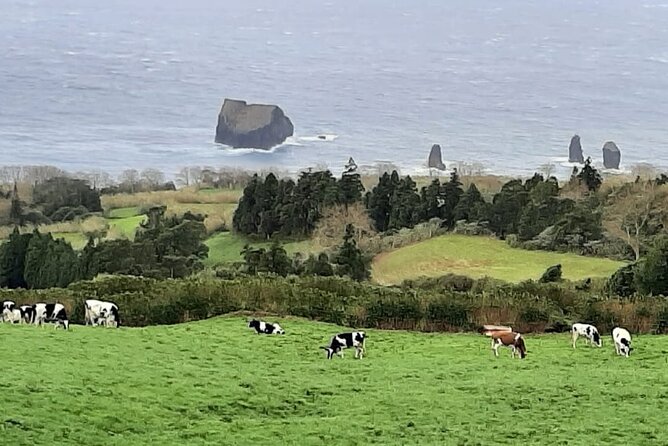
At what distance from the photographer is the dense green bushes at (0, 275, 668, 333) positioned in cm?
2241

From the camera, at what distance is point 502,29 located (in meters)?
164

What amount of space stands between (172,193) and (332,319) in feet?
135

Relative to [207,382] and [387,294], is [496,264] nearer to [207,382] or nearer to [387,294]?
[387,294]

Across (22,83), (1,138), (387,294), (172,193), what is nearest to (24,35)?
(22,83)

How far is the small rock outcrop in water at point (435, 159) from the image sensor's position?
79062 millimetres

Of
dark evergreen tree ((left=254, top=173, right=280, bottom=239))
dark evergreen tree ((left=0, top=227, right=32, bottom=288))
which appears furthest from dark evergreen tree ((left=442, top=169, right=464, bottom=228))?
dark evergreen tree ((left=0, top=227, right=32, bottom=288))

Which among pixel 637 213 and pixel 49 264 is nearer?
pixel 49 264

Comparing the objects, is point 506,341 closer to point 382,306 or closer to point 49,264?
point 382,306

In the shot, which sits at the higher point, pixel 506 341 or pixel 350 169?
pixel 350 169

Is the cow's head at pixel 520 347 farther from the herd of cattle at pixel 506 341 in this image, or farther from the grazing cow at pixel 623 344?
the grazing cow at pixel 623 344

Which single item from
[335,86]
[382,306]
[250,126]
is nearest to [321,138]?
[250,126]

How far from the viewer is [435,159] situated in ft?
263

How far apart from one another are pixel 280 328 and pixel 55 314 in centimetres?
445

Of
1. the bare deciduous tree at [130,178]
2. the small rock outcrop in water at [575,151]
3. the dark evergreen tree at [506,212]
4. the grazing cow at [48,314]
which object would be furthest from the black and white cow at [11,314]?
the small rock outcrop in water at [575,151]
